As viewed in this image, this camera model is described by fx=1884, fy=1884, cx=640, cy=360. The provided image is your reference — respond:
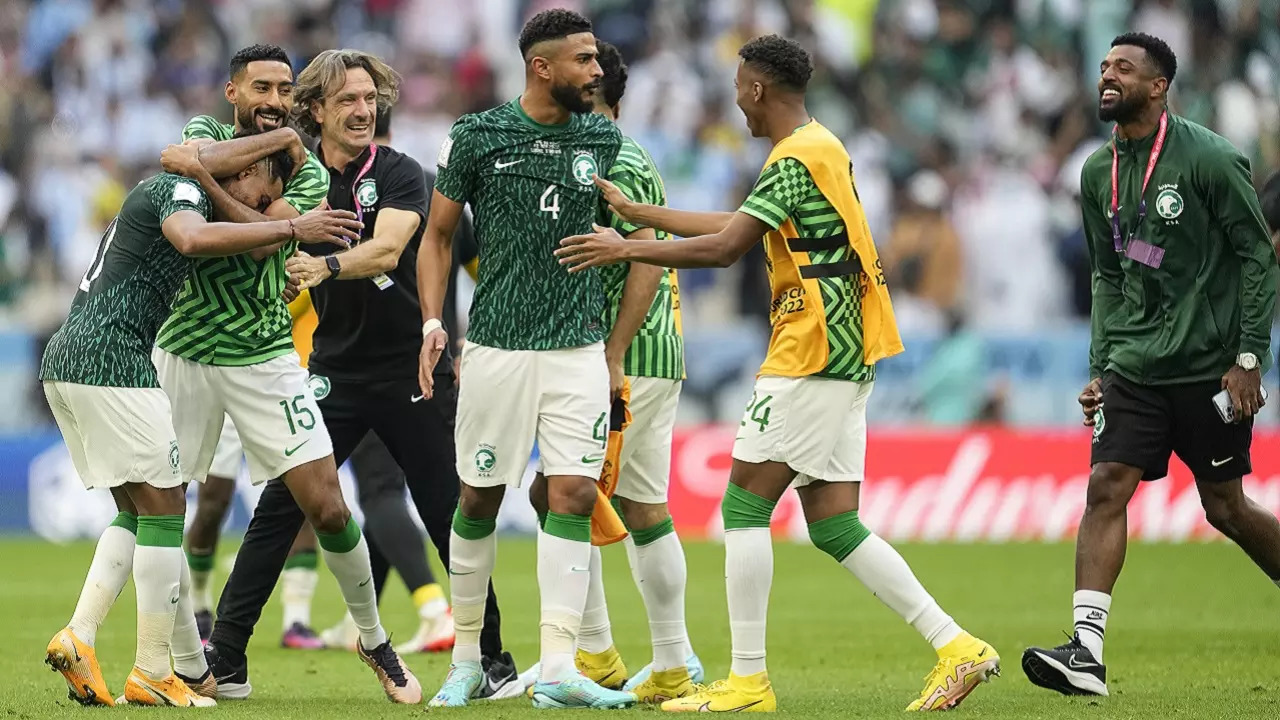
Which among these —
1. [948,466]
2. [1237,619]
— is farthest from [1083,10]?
[1237,619]

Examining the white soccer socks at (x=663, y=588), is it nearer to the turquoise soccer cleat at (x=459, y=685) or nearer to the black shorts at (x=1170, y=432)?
the turquoise soccer cleat at (x=459, y=685)

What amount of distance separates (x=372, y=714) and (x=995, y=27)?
706 inches

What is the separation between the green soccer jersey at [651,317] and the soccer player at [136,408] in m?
1.34

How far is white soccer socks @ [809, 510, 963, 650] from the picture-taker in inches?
305

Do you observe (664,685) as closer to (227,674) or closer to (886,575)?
(886,575)

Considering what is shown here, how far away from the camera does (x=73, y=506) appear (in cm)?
1752

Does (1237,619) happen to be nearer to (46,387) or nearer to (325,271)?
(325,271)

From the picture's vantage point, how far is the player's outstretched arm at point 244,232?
24.0 feet

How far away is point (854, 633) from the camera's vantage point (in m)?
11.3

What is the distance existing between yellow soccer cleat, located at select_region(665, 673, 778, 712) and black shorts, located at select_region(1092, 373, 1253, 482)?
2.01m

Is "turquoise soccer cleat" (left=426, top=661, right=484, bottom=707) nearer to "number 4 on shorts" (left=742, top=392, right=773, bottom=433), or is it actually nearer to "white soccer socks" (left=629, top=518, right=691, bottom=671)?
"white soccer socks" (left=629, top=518, right=691, bottom=671)

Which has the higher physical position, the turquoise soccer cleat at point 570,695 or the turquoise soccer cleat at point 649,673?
the turquoise soccer cleat at point 570,695

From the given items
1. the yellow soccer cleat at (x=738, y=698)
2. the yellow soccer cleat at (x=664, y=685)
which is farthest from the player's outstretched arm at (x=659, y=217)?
the yellow soccer cleat at (x=664, y=685)

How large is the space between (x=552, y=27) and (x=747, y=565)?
2344 millimetres
